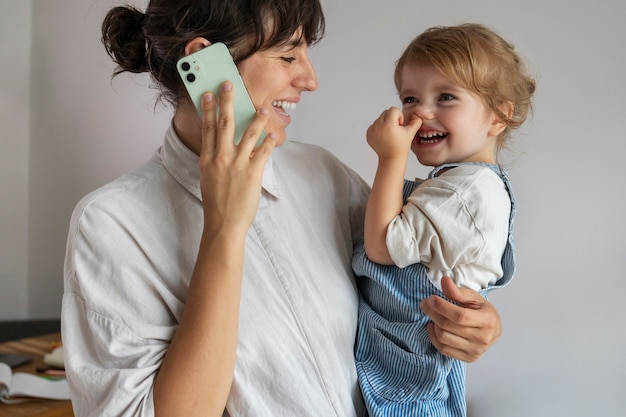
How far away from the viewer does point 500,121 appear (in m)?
1.20

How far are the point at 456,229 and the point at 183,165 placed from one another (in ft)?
1.55

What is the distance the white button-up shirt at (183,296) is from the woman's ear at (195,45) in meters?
0.16

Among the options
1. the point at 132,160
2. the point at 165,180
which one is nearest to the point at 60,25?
the point at 132,160

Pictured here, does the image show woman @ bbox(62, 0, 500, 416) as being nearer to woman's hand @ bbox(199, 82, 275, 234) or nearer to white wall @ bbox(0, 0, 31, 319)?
woman's hand @ bbox(199, 82, 275, 234)

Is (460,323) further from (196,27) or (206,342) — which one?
(196,27)

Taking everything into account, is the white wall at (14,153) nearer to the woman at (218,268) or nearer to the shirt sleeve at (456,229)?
the woman at (218,268)

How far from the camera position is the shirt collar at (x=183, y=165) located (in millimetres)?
1050

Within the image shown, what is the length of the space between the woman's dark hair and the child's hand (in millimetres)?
216

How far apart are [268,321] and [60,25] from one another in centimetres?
187

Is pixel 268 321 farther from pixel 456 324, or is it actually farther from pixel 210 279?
pixel 456 324

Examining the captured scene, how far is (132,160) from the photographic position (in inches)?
93.7

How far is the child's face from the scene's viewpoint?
3.75 feet

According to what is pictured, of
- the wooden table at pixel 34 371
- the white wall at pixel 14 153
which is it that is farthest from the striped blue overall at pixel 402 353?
the white wall at pixel 14 153

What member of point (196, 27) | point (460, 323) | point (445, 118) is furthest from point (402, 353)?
point (196, 27)
